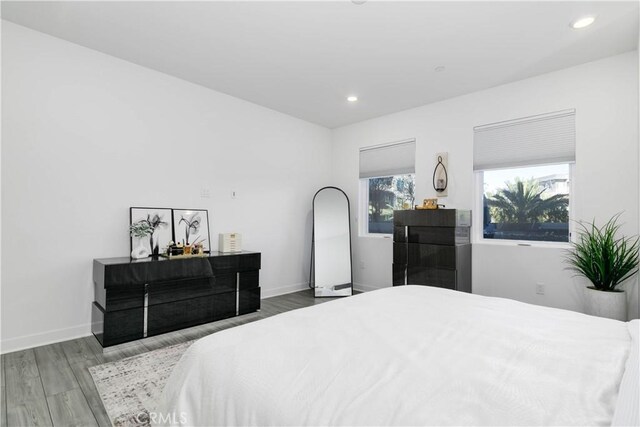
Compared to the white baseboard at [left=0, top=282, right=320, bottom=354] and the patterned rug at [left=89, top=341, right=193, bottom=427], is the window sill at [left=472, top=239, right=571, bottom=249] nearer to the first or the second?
the patterned rug at [left=89, top=341, right=193, bottom=427]

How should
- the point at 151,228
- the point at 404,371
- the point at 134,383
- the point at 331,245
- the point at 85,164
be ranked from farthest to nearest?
the point at 331,245
the point at 151,228
the point at 85,164
the point at 134,383
the point at 404,371

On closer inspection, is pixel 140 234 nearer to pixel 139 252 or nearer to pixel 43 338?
pixel 139 252

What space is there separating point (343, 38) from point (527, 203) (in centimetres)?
276

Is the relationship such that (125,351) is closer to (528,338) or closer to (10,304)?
(10,304)

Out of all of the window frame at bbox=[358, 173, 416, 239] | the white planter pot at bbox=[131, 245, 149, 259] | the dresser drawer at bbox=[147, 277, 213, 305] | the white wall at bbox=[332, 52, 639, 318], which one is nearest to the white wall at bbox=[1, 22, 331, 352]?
the white planter pot at bbox=[131, 245, 149, 259]

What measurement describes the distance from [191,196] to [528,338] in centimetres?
350

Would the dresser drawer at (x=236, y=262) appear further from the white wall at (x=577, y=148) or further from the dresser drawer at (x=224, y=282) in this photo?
the white wall at (x=577, y=148)

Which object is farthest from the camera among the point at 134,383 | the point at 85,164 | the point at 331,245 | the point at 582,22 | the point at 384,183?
the point at 384,183

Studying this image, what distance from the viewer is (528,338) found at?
1377mm

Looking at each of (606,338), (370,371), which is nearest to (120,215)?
(370,371)

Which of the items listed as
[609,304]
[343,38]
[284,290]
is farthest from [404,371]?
[284,290]

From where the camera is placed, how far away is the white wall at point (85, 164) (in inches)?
106

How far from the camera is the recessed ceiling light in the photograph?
2.47m

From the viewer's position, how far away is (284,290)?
4762 millimetres
